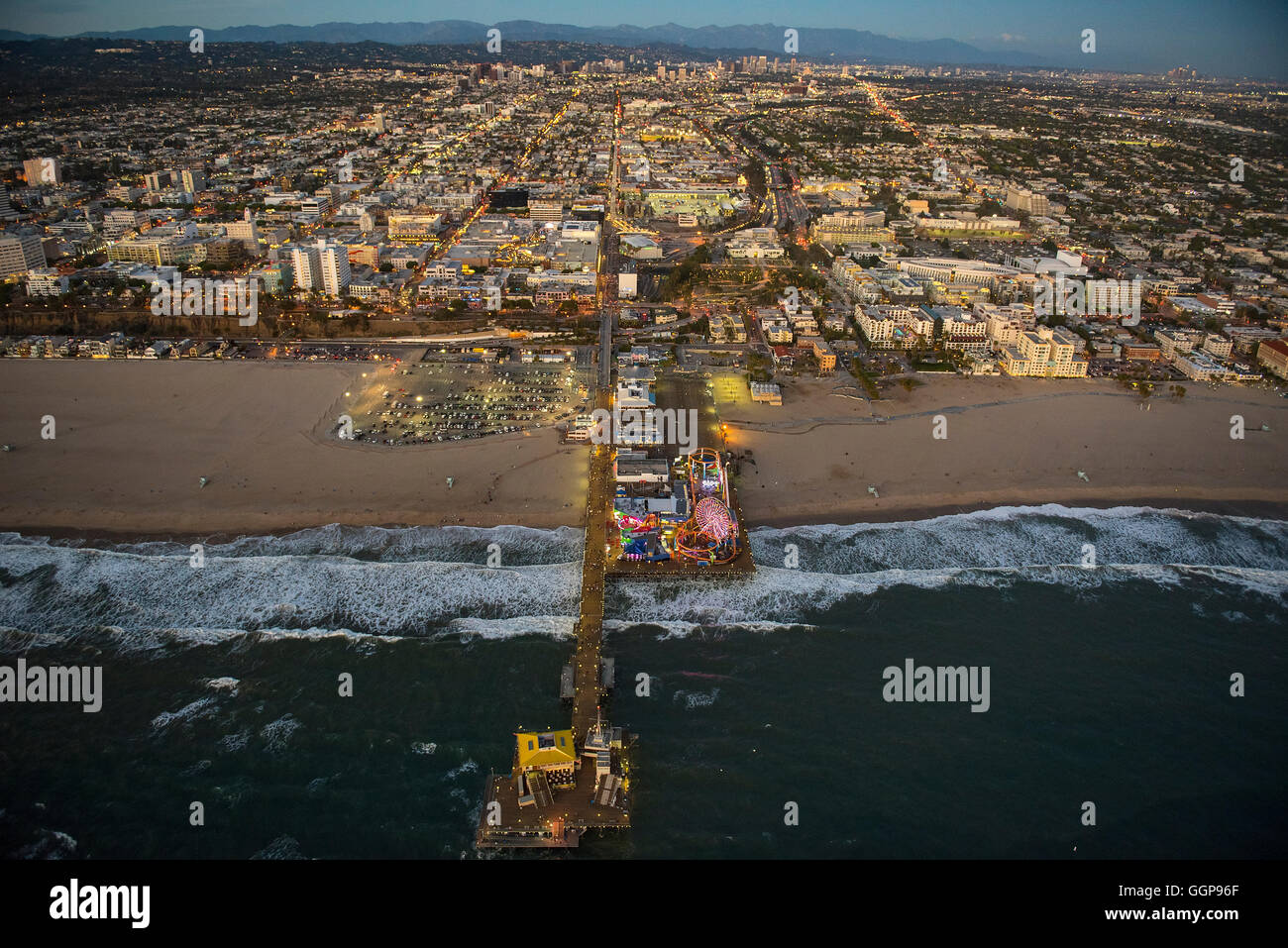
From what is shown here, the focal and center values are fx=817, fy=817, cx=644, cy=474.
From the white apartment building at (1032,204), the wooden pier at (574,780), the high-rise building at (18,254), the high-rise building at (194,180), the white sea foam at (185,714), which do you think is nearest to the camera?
the wooden pier at (574,780)

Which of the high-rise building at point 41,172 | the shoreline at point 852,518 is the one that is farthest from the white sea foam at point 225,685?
the high-rise building at point 41,172

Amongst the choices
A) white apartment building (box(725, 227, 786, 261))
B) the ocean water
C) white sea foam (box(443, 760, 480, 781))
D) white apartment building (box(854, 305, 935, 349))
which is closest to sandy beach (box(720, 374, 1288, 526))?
the ocean water

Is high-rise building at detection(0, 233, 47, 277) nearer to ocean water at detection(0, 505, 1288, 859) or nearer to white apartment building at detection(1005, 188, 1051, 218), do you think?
ocean water at detection(0, 505, 1288, 859)

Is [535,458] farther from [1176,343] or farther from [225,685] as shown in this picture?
[1176,343]

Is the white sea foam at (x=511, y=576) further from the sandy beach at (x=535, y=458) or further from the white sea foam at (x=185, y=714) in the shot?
the white sea foam at (x=185, y=714)

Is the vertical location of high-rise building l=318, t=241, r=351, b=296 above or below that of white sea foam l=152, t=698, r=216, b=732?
above
